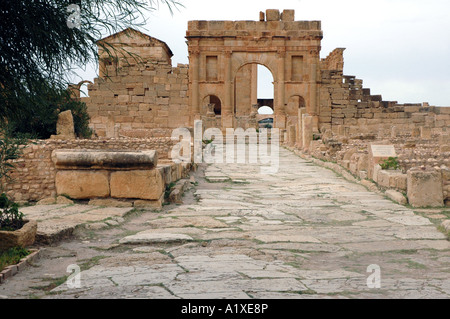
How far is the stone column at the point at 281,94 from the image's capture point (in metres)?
27.4

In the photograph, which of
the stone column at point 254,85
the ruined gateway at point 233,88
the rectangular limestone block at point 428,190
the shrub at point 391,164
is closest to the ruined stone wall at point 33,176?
the rectangular limestone block at point 428,190

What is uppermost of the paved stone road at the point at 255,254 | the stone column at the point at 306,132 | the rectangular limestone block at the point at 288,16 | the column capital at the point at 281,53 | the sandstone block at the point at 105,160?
the rectangular limestone block at the point at 288,16

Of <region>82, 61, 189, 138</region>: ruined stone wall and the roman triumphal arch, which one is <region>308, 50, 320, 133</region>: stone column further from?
<region>82, 61, 189, 138</region>: ruined stone wall

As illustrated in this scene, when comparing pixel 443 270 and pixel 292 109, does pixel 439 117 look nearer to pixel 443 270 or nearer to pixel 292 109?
pixel 292 109

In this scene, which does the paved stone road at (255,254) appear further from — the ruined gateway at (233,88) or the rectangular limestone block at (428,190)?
the ruined gateway at (233,88)

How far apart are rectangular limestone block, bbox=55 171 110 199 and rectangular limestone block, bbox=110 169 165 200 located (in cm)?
13

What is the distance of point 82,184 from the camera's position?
7.05 metres

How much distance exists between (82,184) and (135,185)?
29.1 inches

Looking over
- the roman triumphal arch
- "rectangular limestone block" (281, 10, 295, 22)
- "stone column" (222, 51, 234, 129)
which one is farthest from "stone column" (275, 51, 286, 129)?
"stone column" (222, 51, 234, 129)

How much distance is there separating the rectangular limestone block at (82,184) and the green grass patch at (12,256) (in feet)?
8.80

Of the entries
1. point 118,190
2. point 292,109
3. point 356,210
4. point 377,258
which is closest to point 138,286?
point 377,258

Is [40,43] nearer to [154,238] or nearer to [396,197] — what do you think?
[154,238]

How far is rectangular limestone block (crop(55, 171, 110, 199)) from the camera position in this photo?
7000 mm

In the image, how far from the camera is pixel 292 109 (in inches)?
1425
